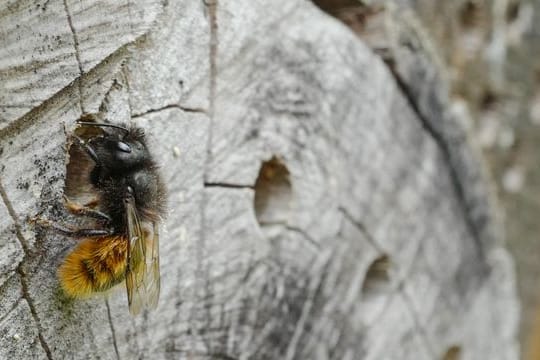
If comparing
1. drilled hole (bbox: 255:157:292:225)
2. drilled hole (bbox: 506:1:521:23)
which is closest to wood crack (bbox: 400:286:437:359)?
drilled hole (bbox: 255:157:292:225)

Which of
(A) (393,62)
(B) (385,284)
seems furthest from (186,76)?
(B) (385,284)

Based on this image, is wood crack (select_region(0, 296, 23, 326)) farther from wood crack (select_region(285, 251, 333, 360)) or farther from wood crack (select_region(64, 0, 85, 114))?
wood crack (select_region(285, 251, 333, 360))

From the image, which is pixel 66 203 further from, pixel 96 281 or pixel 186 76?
pixel 186 76

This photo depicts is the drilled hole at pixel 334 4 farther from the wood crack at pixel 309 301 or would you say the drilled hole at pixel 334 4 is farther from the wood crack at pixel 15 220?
the wood crack at pixel 15 220

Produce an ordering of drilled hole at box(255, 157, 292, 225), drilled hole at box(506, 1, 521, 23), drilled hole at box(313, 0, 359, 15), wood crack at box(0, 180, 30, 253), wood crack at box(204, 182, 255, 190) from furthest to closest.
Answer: drilled hole at box(506, 1, 521, 23)
drilled hole at box(313, 0, 359, 15)
drilled hole at box(255, 157, 292, 225)
wood crack at box(204, 182, 255, 190)
wood crack at box(0, 180, 30, 253)

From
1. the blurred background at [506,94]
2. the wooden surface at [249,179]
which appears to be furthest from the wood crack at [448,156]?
the blurred background at [506,94]

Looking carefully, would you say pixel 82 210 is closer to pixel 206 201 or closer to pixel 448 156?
pixel 206 201

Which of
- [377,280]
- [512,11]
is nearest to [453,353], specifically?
[377,280]
